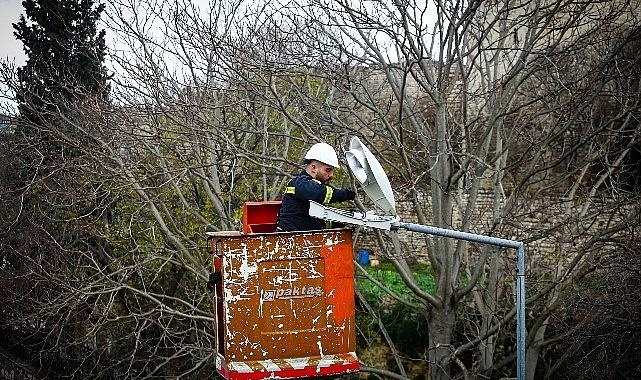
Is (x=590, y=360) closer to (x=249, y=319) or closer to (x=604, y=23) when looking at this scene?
(x=604, y=23)

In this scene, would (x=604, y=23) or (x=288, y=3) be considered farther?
(x=288, y=3)

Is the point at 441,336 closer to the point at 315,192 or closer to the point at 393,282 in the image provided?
the point at 315,192

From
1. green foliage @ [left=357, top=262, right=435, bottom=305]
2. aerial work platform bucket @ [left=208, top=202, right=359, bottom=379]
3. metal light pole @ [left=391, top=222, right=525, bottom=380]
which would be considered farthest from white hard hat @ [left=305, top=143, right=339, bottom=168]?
green foliage @ [left=357, top=262, right=435, bottom=305]

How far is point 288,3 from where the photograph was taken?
10508 mm

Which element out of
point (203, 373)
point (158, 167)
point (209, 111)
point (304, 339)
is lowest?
point (203, 373)

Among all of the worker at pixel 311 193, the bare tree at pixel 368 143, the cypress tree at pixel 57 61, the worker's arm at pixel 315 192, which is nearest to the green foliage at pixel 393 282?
the bare tree at pixel 368 143

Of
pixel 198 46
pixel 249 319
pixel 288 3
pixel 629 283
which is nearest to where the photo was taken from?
pixel 249 319

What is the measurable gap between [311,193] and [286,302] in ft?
2.57

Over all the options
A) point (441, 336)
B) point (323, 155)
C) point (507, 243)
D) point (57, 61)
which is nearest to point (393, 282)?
point (441, 336)

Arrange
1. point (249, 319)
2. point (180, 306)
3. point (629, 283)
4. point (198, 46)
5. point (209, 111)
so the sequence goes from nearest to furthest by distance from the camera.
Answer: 1. point (249, 319)
2. point (629, 283)
3. point (198, 46)
4. point (209, 111)
5. point (180, 306)

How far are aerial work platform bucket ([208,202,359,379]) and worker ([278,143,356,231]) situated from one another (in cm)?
29

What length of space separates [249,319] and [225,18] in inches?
294

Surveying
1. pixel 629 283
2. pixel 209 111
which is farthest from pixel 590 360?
pixel 209 111

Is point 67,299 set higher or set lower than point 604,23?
lower
